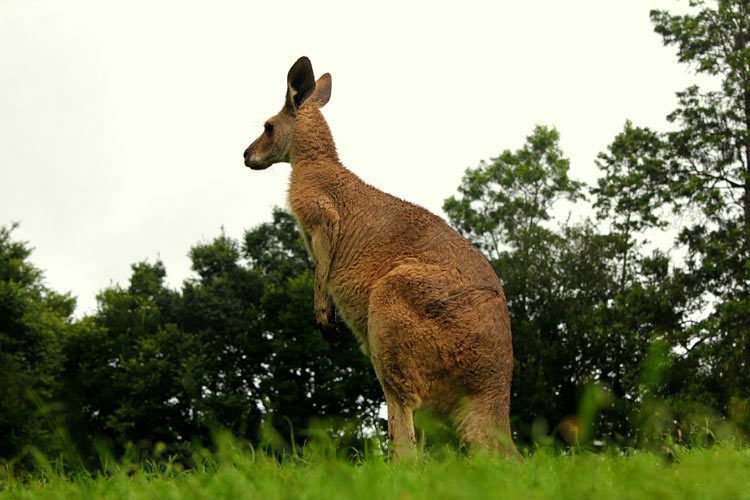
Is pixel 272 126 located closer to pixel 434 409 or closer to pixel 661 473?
pixel 434 409

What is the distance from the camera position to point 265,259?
56.5m

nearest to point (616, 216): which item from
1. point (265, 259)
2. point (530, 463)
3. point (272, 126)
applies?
point (265, 259)

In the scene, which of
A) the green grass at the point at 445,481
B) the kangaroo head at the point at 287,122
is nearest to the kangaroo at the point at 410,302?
the kangaroo head at the point at 287,122

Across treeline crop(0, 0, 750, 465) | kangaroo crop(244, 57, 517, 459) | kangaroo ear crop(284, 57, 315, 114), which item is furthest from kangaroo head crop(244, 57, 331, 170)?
treeline crop(0, 0, 750, 465)

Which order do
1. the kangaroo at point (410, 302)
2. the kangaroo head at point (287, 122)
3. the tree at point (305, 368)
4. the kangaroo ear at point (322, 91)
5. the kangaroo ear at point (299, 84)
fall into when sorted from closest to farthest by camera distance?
1. the kangaroo at point (410, 302)
2. the kangaroo ear at point (299, 84)
3. the kangaroo head at point (287, 122)
4. the kangaroo ear at point (322, 91)
5. the tree at point (305, 368)

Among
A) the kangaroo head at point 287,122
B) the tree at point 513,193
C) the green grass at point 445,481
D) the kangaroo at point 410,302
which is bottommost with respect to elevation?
the green grass at point 445,481

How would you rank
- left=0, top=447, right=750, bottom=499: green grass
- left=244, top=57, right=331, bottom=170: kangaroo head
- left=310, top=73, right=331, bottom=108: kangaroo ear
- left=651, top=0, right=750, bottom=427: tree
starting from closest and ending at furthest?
left=0, top=447, right=750, bottom=499: green grass → left=244, top=57, right=331, bottom=170: kangaroo head → left=310, top=73, right=331, bottom=108: kangaroo ear → left=651, top=0, right=750, bottom=427: tree

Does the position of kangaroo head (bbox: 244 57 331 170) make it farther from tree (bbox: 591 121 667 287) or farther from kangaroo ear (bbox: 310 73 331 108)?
tree (bbox: 591 121 667 287)

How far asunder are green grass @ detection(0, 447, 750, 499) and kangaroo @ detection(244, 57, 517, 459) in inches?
81.1

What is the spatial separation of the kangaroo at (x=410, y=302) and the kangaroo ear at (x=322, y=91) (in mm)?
1210

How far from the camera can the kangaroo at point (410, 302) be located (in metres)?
8.96

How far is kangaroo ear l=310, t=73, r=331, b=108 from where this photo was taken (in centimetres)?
1207

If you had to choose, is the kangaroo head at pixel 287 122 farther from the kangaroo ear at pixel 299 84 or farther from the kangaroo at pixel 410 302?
the kangaroo at pixel 410 302

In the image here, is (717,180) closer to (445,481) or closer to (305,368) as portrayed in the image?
(305,368)
